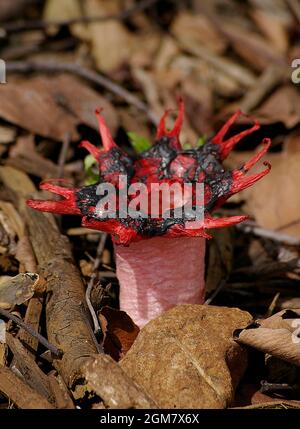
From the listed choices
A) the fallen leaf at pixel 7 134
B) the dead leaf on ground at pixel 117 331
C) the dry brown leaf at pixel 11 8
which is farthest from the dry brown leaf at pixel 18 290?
the dry brown leaf at pixel 11 8

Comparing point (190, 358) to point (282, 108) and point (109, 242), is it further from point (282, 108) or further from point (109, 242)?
point (282, 108)

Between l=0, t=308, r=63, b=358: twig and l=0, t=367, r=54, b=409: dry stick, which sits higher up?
l=0, t=308, r=63, b=358: twig

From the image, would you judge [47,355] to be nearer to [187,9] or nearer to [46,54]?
[46,54]

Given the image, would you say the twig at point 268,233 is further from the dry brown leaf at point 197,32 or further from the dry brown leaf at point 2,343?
the dry brown leaf at point 197,32

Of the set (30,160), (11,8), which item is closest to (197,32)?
(11,8)

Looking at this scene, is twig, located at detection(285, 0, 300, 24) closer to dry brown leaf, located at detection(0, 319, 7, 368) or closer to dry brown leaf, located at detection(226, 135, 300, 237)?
dry brown leaf, located at detection(226, 135, 300, 237)

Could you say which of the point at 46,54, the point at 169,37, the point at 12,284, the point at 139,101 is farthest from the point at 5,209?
the point at 169,37

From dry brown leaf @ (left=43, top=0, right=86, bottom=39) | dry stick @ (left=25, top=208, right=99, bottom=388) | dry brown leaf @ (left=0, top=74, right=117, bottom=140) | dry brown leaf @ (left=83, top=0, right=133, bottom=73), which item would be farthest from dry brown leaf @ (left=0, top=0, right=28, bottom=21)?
dry stick @ (left=25, top=208, right=99, bottom=388)
